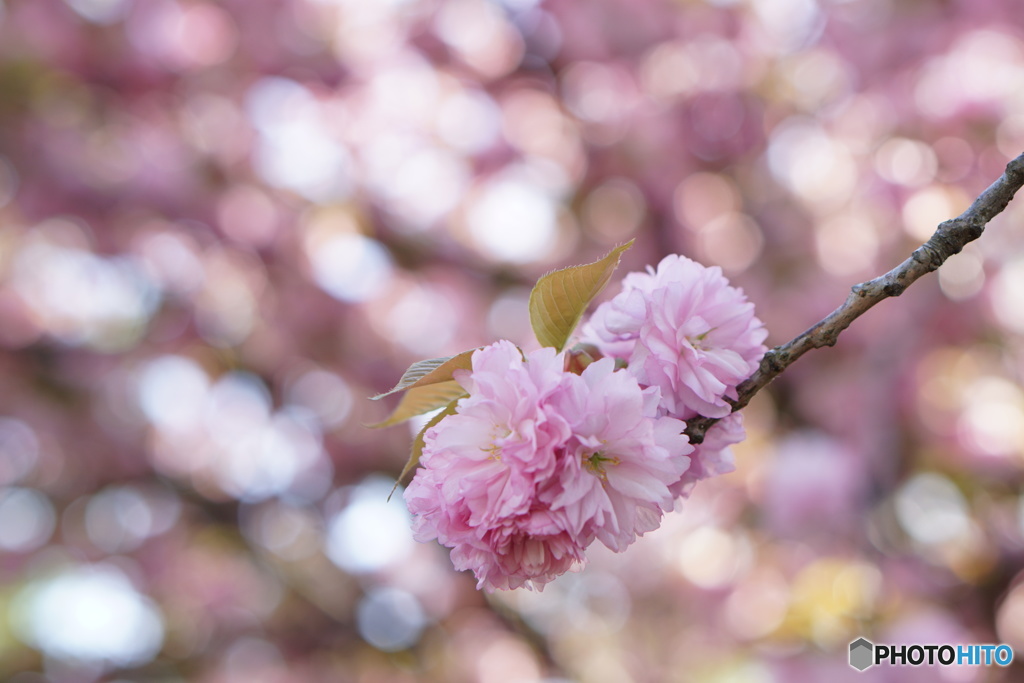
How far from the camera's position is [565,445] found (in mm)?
511

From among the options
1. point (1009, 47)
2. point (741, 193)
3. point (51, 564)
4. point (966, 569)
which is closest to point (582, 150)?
point (741, 193)

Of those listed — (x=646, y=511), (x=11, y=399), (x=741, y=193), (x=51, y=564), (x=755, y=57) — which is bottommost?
(x=646, y=511)

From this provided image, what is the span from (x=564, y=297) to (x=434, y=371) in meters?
0.11

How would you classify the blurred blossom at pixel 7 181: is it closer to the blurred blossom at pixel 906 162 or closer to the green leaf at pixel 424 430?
the green leaf at pixel 424 430

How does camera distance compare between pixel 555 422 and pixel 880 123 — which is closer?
pixel 555 422

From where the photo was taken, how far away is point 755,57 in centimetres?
282

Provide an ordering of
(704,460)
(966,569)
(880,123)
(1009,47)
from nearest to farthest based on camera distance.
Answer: (704,460) → (966,569) → (1009,47) → (880,123)

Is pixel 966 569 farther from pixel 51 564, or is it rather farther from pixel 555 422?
pixel 51 564

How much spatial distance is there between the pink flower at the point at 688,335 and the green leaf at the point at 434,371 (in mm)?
113

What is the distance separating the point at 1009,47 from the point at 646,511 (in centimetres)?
258

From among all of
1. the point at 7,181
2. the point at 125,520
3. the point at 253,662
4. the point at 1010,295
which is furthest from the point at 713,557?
the point at 7,181

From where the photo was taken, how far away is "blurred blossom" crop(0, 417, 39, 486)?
121 inches

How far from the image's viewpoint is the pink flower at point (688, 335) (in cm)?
55

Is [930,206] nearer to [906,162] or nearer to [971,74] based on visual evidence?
[906,162]
